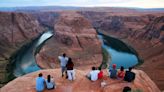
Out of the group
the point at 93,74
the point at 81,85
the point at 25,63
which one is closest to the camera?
the point at 81,85

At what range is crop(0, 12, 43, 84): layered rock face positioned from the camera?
264ft

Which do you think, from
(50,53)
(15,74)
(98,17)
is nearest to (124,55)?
(50,53)

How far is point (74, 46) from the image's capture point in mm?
78312

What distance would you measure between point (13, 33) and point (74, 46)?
3026cm

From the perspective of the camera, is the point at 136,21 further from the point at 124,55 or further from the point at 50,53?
the point at 50,53

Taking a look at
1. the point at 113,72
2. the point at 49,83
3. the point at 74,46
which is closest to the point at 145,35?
the point at 74,46

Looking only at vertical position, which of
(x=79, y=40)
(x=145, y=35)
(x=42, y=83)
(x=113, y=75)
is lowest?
(x=145, y=35)

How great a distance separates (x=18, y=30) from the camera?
4018 inches

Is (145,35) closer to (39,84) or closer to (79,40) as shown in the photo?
(79,40)

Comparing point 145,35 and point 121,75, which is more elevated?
point 121,75

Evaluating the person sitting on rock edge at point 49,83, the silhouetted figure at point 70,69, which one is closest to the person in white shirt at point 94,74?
the silhouetted figure at point 70,69

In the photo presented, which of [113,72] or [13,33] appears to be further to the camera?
[13,33]

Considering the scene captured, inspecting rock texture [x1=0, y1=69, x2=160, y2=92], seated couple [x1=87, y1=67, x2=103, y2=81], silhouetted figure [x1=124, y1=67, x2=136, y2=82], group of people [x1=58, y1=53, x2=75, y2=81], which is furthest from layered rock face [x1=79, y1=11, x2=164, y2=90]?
group of people [x1=58, y1=53, x2=75, y2=81]

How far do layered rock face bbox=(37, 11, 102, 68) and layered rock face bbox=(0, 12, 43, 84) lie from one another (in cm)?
1145
